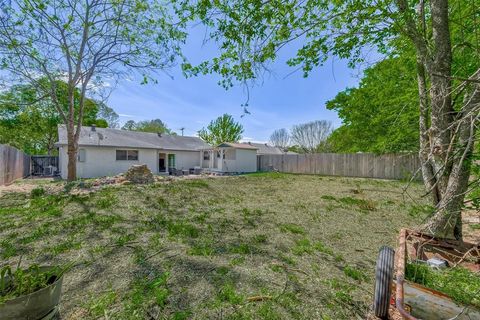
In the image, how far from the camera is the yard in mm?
2269

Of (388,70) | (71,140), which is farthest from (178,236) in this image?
(388,70)

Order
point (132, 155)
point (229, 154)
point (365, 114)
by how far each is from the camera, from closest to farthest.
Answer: point (365, 114) → point (132, 155) → point (229, 154)

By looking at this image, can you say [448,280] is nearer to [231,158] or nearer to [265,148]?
[231,158]

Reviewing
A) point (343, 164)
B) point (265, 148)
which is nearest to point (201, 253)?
point (343, 164)

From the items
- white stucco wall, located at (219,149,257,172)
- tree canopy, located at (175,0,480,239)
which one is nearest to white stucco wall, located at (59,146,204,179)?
white stucco wall, located at (219,149,257,172)

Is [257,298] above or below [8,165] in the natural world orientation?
below

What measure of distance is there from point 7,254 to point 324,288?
13.7ft

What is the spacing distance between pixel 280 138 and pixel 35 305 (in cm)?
4326

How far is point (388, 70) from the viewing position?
9555 millimetres

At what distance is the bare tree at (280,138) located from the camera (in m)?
42.7

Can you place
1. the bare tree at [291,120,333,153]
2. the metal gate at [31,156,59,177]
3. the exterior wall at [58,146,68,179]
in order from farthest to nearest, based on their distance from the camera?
the bare tree at [291,120,333,153], the metal gate at [31,156,59,177], the exterior wall at [58,146,68,179]

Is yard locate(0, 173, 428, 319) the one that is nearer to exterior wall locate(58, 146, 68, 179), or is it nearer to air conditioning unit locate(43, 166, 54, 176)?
exterior wall locate(58, 146, 68, 179)

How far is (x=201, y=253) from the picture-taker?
335 centimetres

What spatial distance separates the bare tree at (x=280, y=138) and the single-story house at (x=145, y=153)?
70.5 feet
